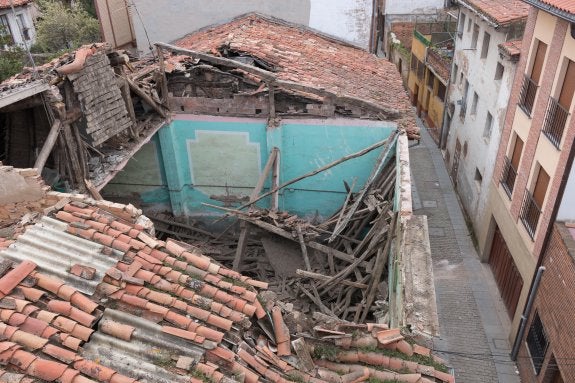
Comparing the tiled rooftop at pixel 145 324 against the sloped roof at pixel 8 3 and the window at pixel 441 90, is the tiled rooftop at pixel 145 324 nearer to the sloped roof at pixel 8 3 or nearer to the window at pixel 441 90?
the window at pixel 441 90

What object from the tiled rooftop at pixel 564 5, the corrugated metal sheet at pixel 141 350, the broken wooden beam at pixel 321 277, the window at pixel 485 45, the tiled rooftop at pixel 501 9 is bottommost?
the broken wooden beam at pixel 321 277

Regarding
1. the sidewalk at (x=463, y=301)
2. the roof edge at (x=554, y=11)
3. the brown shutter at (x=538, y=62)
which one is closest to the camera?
the roof edge at (x=554, y=11)

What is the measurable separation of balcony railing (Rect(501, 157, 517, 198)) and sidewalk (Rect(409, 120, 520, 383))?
3770 mm

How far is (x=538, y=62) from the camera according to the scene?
14055 millimetres

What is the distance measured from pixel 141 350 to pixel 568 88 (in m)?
11.9

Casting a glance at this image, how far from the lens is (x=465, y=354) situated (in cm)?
1445

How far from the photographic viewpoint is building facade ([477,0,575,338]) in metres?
11.9

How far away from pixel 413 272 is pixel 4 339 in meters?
5.60

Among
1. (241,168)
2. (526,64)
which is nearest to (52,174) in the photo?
(241,168)

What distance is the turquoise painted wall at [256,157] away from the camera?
1301 centimetres

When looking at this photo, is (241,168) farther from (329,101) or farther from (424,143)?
(424,143)

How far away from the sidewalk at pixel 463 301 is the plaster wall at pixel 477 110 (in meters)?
1.11

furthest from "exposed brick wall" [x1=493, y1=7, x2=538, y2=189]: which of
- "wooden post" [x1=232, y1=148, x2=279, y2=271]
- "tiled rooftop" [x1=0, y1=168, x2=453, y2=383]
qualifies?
"tiled rooftop" [x1=0, y1=168, x2=453, y2=383]

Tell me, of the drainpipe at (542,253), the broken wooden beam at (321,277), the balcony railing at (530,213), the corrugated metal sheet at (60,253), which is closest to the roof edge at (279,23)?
the balcony railing at (530,213)
